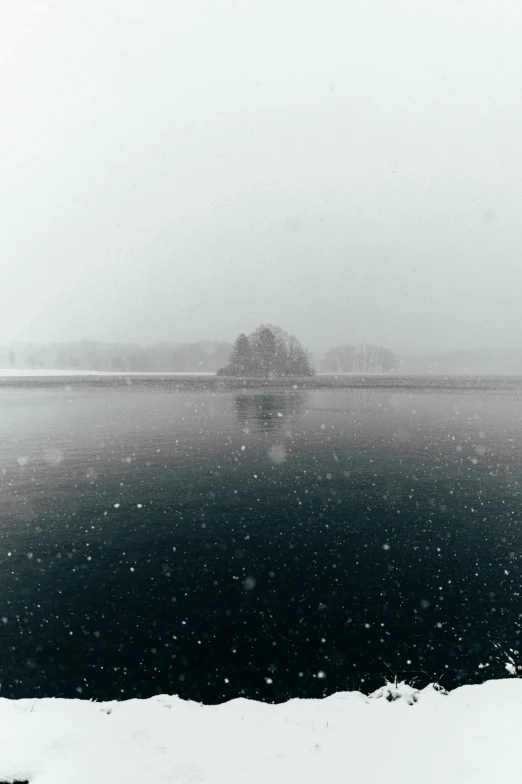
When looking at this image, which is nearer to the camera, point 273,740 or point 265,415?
point 273,740

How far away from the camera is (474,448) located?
2586cm

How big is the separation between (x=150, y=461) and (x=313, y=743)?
17611 mm

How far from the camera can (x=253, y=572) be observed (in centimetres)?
1077

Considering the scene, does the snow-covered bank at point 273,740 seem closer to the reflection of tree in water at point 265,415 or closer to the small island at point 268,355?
the reflection of tree in water at point 265,415

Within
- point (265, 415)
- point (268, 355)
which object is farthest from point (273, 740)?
point (268, 355)

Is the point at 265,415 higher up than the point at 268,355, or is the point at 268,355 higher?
the point at 268,355

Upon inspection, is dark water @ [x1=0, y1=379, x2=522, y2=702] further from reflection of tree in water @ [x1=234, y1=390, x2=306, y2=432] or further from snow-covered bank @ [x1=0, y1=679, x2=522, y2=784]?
reflection of tree in water @ [x1=234, y1=390, x2=306, y2=432]

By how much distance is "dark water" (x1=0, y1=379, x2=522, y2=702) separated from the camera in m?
7.51

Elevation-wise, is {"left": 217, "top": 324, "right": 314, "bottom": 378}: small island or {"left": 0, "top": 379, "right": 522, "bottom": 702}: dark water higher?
{"left": 217, "top": 324, "right": 314, "bottom": 378}: small island

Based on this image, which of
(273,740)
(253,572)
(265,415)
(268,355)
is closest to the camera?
(273,740)

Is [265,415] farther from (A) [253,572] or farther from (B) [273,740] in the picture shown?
(B) [273,740]

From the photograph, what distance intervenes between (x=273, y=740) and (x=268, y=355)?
407 ft

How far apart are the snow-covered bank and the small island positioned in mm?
121713

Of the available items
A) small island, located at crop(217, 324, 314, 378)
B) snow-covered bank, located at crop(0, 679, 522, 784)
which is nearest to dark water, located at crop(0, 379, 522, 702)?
snow-covered bank, located at crop(0, 679, 522, 784)
